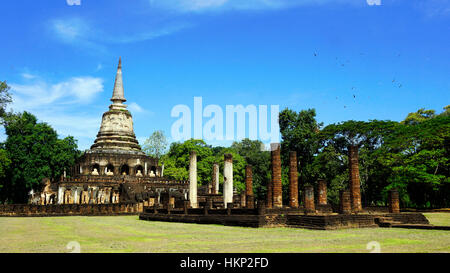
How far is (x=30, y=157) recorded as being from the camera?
150 ft

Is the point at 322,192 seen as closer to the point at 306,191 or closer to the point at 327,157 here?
the point at 306,191

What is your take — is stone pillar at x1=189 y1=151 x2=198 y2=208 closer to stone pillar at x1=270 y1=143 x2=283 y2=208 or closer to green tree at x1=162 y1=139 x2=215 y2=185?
stone pillar at x1=270 y1=143 x2=283 y2=208

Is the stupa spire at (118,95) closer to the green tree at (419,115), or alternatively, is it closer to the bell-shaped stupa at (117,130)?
the bell-shaped stupa at (117,130)

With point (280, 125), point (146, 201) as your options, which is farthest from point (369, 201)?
point (146, 201)

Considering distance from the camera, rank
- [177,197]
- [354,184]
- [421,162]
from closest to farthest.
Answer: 1. [354,184]
2. [421,162]
3. [177,197]

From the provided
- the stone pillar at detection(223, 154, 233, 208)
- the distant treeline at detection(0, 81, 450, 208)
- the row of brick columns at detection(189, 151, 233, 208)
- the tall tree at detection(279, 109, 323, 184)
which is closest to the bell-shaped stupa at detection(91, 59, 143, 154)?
the distant treeline at detection(0, 81, 450, 208)

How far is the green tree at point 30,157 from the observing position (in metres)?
44.8

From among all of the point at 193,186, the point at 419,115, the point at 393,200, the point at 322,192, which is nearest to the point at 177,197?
the point at 193,186

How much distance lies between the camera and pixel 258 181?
2162 inches

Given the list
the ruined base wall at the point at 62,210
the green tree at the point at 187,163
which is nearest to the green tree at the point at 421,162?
the ruined base wall at the point at 62,210

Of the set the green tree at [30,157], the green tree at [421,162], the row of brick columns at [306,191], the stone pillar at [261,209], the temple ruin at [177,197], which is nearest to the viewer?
the stone pillar at [261,209]

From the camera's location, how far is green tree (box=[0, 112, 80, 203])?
147 ft
